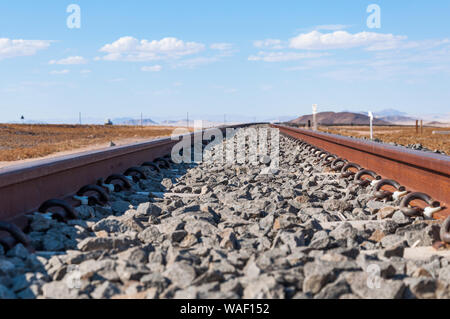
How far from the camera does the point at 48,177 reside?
4.90 m

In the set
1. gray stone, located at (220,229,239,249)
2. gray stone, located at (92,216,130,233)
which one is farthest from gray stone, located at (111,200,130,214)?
gray stone, located at (220,229,239,249)

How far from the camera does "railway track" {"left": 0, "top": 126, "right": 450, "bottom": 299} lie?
8.55ft

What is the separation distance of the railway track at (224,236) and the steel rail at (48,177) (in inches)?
0.5

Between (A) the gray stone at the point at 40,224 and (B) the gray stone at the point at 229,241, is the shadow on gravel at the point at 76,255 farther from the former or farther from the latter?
(B) the gray stone at the point at 229,241

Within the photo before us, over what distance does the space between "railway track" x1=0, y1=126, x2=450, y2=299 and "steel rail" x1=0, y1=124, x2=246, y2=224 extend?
0.01 meters

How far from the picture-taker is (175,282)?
267 cm

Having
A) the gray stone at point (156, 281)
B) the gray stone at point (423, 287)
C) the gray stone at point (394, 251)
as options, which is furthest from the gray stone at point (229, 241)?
the gray stone at point (423, 287)

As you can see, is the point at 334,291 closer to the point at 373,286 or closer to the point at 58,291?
the point at 373,286

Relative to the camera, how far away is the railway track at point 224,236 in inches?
103

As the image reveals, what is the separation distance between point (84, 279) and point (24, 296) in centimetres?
29

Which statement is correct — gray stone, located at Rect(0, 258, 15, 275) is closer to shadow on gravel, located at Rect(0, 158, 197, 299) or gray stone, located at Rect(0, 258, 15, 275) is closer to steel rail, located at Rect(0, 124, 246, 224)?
shadow on gravel, located at Rect(0, 158, 197, 299)
